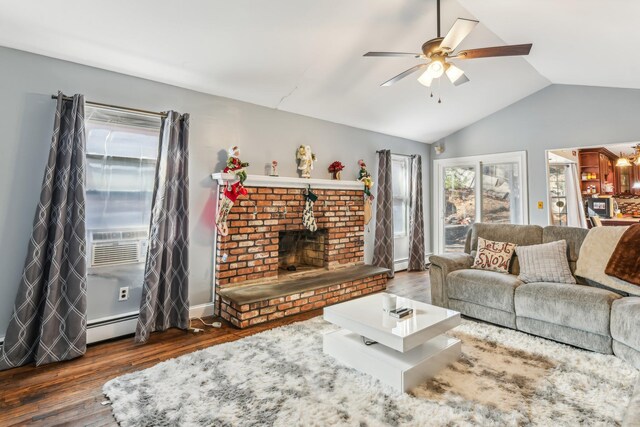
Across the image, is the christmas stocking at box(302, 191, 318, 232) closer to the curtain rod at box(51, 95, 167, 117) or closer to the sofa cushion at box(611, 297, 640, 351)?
the curtain rod at box(51, 95, 167, 117)

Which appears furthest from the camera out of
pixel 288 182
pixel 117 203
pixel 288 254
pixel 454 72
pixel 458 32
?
pixel 288 254

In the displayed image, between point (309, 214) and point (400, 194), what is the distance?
234 cm

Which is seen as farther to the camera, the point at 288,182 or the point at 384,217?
the point at 384,217

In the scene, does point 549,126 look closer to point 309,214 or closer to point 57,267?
point 309,214

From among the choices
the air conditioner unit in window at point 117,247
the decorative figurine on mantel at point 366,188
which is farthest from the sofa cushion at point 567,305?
the air conditioner unit in window at point 117,247

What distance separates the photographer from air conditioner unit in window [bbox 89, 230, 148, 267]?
2816 mm

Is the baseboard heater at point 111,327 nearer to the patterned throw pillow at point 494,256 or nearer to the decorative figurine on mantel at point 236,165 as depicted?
the decorative figurine on mantel at point 236,165

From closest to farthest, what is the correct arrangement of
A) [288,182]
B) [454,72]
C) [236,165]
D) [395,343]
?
1. [395,343]
2. [454,72]
3. [236,165]
4. [288,182]

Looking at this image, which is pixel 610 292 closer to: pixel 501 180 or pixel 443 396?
pixel 443 396

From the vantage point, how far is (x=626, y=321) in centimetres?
225

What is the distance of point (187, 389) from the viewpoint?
2.02 m


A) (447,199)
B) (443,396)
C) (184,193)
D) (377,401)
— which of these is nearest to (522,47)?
(443,396)

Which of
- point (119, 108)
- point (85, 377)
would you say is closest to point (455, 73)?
point (119, 108)

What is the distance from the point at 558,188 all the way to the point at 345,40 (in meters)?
4.99
